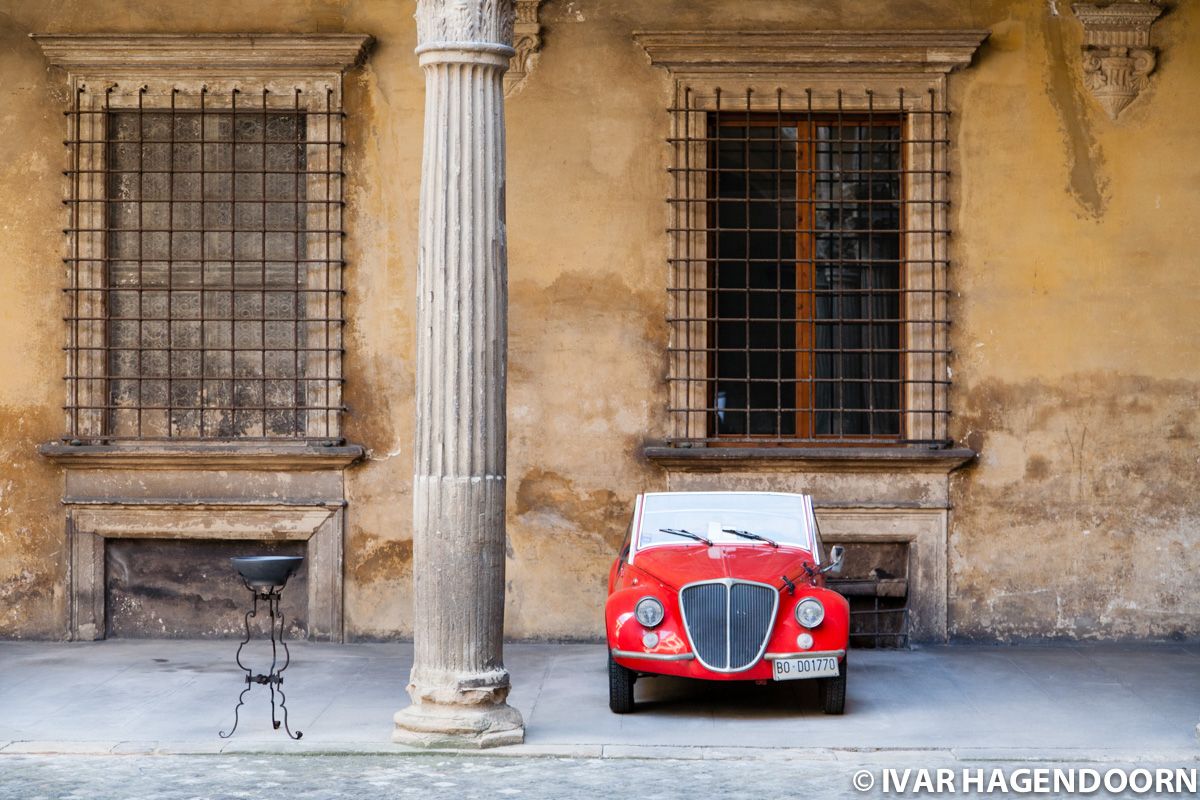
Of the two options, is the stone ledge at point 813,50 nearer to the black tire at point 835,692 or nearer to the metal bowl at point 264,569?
the black tire at point 835,692

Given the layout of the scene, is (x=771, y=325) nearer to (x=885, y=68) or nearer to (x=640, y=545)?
(x=885, y=68)

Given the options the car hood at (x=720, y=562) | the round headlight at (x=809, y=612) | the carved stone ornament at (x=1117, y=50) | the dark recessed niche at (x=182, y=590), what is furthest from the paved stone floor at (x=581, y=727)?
the carved stone ornament at (x=1117, y=50)

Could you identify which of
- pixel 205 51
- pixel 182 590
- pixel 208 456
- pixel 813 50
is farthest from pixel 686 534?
pixel 205 51

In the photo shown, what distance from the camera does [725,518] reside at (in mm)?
9031

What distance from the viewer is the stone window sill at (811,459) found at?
10.5 meters

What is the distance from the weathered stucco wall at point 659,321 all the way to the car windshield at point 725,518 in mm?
1497

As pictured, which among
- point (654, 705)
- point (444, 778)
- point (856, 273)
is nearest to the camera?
point (444, 778)

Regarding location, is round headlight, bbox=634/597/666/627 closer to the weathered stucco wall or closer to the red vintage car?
the red vintage car

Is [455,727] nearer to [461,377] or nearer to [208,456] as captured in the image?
[461,377]

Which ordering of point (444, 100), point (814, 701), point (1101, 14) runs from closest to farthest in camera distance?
point (444, 100) → point (814, 701) → point (1101, 14)

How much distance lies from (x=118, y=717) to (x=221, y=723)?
60cm

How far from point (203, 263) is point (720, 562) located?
4579 mm

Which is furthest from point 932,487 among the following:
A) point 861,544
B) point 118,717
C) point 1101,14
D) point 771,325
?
point 118,717

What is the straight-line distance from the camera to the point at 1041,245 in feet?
34.8
